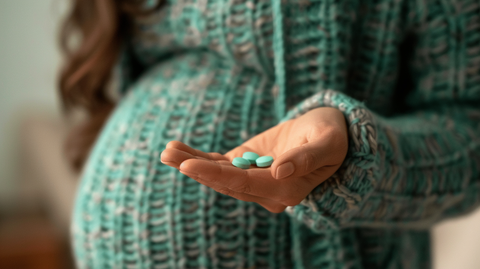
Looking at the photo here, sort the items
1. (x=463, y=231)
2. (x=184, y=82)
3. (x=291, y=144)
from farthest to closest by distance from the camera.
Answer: (x=463, y=231)
(x=184, y=82)
(x=291, y=144)

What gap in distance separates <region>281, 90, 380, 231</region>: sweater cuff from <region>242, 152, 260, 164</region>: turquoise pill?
8 cm

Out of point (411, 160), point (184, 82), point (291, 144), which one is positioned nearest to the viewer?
point (291, 144)

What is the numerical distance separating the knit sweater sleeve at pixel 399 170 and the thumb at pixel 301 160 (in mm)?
60

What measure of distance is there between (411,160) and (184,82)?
349 mm

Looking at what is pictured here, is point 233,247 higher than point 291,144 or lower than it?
lower

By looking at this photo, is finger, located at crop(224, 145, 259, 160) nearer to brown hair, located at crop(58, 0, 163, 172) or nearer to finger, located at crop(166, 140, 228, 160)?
finger, located at crop(166, 140, 228, 160)

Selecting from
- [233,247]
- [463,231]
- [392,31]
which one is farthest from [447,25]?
[463,231]

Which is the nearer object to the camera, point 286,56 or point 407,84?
point 286,56

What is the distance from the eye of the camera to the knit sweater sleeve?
369 millimetres

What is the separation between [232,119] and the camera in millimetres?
538

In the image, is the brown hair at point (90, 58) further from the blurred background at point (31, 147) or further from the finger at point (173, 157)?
the blurred background at point (31, 147)

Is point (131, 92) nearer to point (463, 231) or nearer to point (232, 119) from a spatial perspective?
point (232, 119)

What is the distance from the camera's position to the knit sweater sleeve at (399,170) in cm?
37

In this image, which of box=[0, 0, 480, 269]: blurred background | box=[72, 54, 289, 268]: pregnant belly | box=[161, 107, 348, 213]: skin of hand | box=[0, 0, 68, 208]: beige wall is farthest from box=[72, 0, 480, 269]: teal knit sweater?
box=[0, 0, 68, 208]: beige wall
